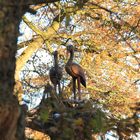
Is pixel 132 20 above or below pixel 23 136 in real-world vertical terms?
above

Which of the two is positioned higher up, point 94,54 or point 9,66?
point 94,54

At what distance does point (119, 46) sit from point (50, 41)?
87.3 inches

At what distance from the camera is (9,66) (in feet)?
8.46

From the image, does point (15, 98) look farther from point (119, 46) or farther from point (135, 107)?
point (119, 46)

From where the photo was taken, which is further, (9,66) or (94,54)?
(94,54)

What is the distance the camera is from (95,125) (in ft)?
9.48

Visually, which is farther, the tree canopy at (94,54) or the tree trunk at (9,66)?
the tree canopy at (94,54)

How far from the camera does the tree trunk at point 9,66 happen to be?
2457 mm

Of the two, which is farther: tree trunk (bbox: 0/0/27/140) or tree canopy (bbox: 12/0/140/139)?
tree canopy (bbox: 12/0/140/139)

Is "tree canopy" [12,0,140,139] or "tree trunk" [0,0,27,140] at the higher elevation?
"tree canopy" [12,0,140,139]

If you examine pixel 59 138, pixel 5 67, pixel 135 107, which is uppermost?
pixel 5 67

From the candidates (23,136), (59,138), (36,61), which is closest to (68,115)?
(59,138)

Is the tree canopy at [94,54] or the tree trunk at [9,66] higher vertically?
the tree canopy at [94,54]

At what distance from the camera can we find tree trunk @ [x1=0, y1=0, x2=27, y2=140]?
2.46 m
